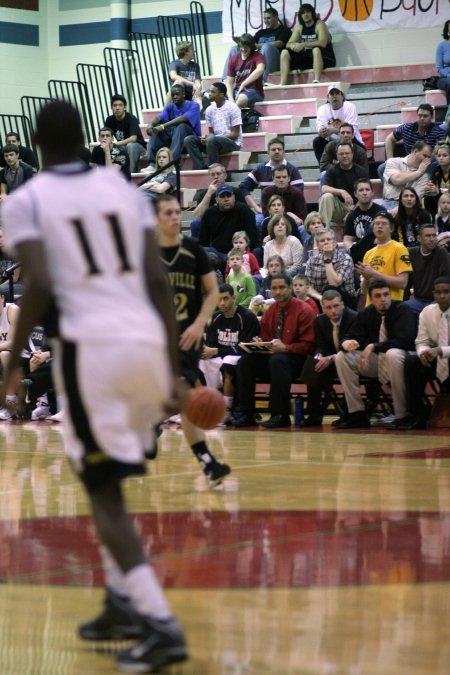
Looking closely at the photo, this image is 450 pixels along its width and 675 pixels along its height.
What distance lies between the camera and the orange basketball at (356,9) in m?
20.3

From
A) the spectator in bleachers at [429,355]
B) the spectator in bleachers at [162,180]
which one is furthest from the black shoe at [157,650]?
the spectator in bleachers at [162,180]

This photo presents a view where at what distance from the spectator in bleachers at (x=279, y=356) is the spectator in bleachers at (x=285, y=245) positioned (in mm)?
1529

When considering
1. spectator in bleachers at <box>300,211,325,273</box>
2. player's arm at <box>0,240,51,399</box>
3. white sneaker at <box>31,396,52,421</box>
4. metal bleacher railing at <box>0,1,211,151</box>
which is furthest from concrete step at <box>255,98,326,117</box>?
player's arm at <box>0,240,51,399</box>

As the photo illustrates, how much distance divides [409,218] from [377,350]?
2.37 metres

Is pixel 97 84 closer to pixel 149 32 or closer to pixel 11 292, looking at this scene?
pixel 149 32

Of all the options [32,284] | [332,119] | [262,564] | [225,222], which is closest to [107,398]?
[32,284]

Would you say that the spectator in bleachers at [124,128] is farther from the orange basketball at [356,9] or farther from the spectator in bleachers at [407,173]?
the spectator in bleachers at [407,173]

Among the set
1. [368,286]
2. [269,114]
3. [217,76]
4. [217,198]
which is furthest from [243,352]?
[217,76]

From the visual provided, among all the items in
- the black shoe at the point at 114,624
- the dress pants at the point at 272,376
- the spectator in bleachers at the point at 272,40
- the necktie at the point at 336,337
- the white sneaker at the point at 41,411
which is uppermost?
the spectator in bleachers at the point at 272,40

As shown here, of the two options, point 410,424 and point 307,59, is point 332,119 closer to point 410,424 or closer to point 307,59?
point 307,59

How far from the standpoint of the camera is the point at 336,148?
52.6 ft

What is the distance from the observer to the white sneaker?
13781 mm

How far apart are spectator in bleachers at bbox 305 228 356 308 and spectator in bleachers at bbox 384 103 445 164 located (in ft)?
9.95

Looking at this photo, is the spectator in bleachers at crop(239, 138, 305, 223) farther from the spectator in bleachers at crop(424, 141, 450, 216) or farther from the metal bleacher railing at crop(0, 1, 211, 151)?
the metal bleacher railing at crop(0, 1, 211, 151)
